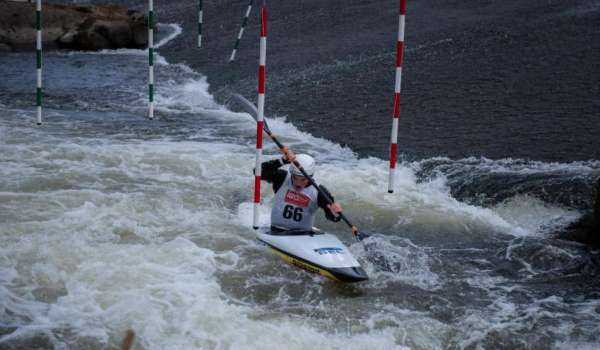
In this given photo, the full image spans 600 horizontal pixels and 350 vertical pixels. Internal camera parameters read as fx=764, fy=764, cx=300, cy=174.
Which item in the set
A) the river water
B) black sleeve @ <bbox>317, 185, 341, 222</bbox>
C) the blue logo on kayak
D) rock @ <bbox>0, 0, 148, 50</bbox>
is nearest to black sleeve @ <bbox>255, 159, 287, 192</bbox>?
black sleeve @ <bbox>317, 185, 341, 222</bbox>

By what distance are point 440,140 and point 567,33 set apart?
14.5ft

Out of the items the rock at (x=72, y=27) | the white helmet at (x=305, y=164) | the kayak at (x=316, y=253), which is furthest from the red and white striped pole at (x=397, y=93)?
the rock at (x=72, y=27)

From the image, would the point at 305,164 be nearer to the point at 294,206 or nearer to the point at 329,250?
the point at 294,206

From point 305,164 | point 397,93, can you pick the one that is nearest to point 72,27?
point 397,93

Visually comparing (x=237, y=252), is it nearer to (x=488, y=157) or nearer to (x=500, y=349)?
(x=500, y=349)

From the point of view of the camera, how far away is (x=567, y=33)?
39.6ft

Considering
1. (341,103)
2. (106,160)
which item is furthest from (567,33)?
(106,160)

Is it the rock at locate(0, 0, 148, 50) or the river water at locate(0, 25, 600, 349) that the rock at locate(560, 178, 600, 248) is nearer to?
the river water at locate(0, 25, 600, 349)

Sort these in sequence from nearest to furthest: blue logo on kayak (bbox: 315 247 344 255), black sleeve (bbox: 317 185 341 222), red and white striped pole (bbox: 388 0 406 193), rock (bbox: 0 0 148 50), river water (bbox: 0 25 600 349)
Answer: river water (bbox: 0 25 600 349) → blue logo on kayak (bbox: 315 247 344 255) → black sleeve (bbox: 317 185 341 222) → red and white striped pole (bbox: 388 0 406 193) → rock (bbox: 0 0 148 50)

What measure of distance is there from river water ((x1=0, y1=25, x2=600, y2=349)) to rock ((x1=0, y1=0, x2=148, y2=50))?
6343 millimetres

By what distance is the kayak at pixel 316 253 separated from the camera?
5.63 m

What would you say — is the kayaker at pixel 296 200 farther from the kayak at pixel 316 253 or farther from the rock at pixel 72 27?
the rock at pixel 72 27

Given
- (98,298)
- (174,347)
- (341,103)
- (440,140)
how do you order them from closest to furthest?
1. (174,347)
2. (98,298)
3. (440,140)
4. (341,103)

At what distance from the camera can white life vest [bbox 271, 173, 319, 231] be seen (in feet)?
20.1
